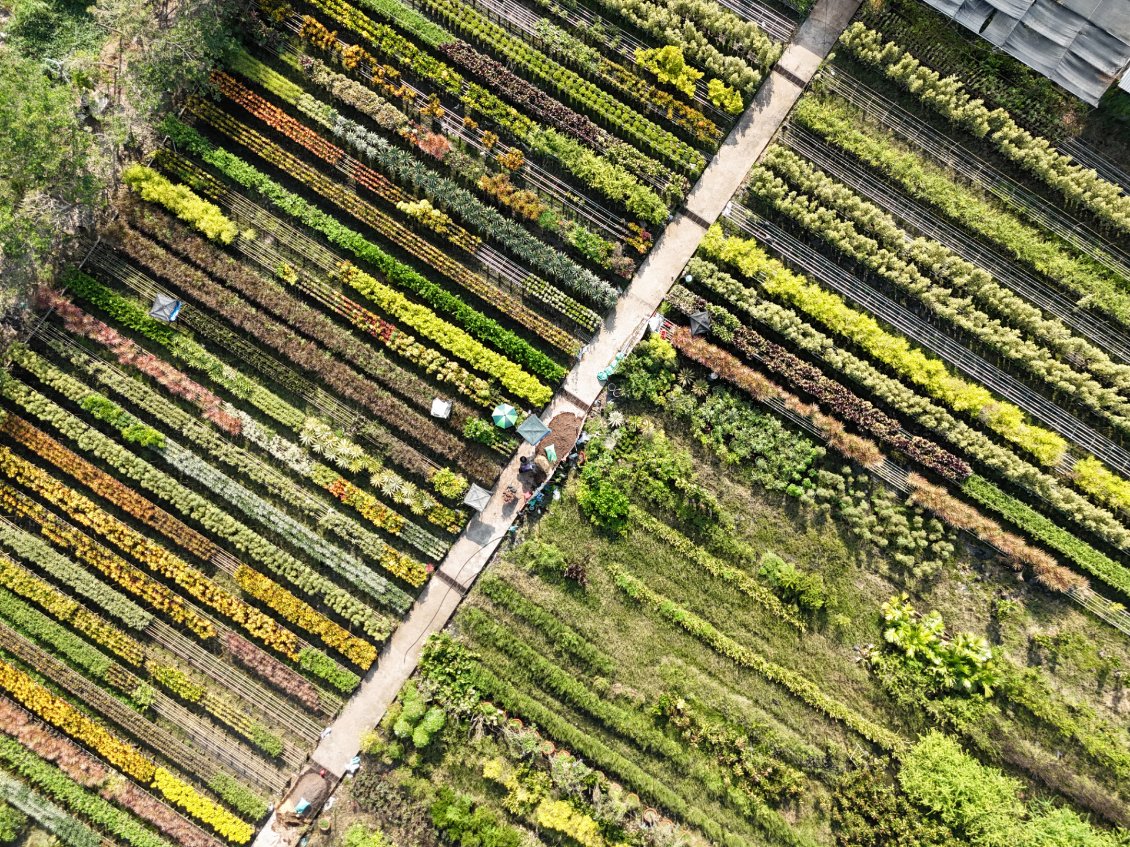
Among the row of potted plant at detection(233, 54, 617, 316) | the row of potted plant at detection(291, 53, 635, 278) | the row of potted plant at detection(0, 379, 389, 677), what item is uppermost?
the row of potted plant at detection(291, 53, 635, 278)

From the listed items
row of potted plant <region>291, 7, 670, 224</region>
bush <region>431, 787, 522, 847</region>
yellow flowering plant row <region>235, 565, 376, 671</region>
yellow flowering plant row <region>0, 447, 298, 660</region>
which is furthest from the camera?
row of potted plant <region>291, 7, 670, 224</region>

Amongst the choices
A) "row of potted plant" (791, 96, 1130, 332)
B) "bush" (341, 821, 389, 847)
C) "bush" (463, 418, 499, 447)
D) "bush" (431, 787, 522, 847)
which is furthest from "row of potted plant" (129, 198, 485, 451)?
"row of potted plant" (791, 96, 1130, 332)

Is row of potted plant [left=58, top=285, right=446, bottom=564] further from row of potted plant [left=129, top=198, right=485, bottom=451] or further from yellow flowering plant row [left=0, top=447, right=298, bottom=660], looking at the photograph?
yellow flowering plant row [left=0, top=447, right=298, bottom=660]

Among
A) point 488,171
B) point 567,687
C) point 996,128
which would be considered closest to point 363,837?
point 567,687

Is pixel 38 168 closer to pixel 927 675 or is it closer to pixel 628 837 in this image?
pixel 628 837

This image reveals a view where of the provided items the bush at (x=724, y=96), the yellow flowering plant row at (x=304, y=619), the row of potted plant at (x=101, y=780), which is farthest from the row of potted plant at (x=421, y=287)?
the row of potted plant at (x=101, y=780)

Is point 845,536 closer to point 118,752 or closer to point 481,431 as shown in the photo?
point 481,431

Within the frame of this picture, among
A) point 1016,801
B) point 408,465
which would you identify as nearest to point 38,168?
point 408,465
